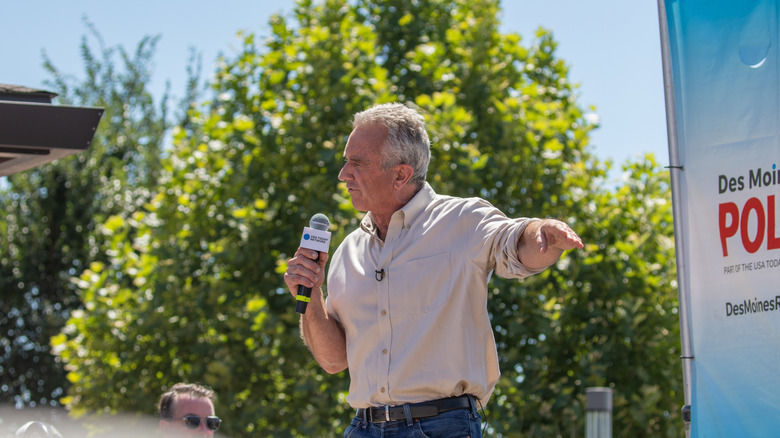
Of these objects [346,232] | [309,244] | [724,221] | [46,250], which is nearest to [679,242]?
[724,221]

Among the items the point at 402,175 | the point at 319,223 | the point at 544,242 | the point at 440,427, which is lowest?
the point at 440,427

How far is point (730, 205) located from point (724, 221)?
0.06m

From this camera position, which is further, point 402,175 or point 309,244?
point 402,175

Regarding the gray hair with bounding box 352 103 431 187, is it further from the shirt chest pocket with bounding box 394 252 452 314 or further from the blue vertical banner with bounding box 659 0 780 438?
the blue vertical banner with bounding box 659 0 780 438

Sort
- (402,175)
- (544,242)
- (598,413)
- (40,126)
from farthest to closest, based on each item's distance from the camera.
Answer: (598,413), (402,175), (40,126), (544,242)

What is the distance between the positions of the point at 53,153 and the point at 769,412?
2.56m

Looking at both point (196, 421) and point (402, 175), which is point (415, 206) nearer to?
point (402, 175)

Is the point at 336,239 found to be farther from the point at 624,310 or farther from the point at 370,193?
the point at 370,193

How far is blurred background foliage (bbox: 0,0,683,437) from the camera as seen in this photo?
300 inches

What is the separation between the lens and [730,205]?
11.7 ft

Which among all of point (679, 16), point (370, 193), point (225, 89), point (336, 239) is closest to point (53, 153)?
point (370, 193)

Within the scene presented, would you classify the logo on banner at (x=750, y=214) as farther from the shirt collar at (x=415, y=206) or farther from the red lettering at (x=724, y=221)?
the shirt collar at (x=415, y=206)

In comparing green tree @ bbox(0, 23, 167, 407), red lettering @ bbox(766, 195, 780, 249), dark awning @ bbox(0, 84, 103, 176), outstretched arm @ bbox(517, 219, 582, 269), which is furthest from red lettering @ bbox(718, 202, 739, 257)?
green tree @ bbox(0, 23, 167, 407)

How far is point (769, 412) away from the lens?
11.0 feet
